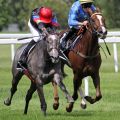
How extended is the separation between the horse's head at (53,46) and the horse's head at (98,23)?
43.2 inches

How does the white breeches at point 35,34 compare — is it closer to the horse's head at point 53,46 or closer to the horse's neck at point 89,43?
the horse's neck at point 89,43

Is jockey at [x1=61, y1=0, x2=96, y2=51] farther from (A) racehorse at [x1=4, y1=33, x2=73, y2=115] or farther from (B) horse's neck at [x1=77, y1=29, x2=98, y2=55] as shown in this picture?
(A) racehorse at [x1=4, y1=33, x2=73, y2=115]

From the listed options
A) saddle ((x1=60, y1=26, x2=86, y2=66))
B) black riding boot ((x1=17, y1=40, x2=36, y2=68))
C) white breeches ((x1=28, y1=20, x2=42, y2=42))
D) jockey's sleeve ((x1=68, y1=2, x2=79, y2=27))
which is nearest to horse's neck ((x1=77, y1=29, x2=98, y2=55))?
saddle ((x1=60, y1=26, x2=86, y2=66))

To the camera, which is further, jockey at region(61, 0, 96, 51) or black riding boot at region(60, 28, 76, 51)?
black riding boot at region(60, 28, 76, 51)

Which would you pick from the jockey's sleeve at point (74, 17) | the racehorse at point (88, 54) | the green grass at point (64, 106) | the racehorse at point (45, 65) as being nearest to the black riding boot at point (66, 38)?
the jockey's sleeve at point (74, 17)

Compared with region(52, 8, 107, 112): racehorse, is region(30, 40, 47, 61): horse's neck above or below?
above

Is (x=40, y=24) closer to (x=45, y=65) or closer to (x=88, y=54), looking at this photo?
(x=45, y=65)

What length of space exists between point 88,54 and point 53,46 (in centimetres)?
159

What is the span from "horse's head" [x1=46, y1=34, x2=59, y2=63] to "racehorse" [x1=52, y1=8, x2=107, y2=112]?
1192 millimetres

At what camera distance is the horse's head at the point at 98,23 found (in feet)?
36.4

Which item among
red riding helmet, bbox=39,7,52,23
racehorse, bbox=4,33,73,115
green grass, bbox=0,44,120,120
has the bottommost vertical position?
Result: green grass, bbox=0,44,120,120

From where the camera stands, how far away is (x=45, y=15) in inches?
439

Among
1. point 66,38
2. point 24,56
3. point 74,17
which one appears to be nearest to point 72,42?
point 66,38

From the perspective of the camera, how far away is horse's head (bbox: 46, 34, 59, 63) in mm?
10227
